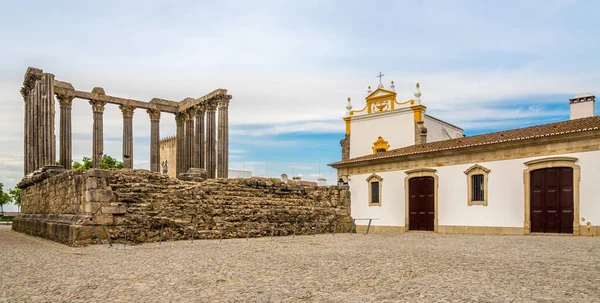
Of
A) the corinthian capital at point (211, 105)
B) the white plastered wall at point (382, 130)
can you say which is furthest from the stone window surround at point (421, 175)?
the corinthian capital at point (211, 105)

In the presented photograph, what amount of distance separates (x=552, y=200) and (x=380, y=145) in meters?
12.8

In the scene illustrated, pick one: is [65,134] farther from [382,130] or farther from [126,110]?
[382,130]

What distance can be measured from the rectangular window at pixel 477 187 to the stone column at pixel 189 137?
54.7 feet

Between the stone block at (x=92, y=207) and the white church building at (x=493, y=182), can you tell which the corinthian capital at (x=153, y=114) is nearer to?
the white church building at (x=493, y=182)

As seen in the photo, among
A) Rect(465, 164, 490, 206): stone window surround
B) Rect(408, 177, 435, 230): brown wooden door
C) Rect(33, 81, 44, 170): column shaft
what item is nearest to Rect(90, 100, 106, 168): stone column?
Rect(33, 81, 44, 170): column shaft

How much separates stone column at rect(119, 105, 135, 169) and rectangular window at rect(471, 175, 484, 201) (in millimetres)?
17862

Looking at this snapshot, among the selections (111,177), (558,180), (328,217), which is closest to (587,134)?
(558,180)

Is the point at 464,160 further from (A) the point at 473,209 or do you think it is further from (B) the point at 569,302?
(B) the point at 569,302

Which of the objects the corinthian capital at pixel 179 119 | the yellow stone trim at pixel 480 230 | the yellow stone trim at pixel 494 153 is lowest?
the yellow stone trim at pixel 480 230

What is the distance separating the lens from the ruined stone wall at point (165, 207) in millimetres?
12516

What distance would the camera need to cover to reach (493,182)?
17.3 meters

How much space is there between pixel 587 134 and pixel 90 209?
48.3 ft

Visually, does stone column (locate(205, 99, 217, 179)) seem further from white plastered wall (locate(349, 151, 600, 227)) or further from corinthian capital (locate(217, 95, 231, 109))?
white plastered wall (locate(349, 151, 600, 227))

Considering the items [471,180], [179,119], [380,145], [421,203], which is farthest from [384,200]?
[179,119]
